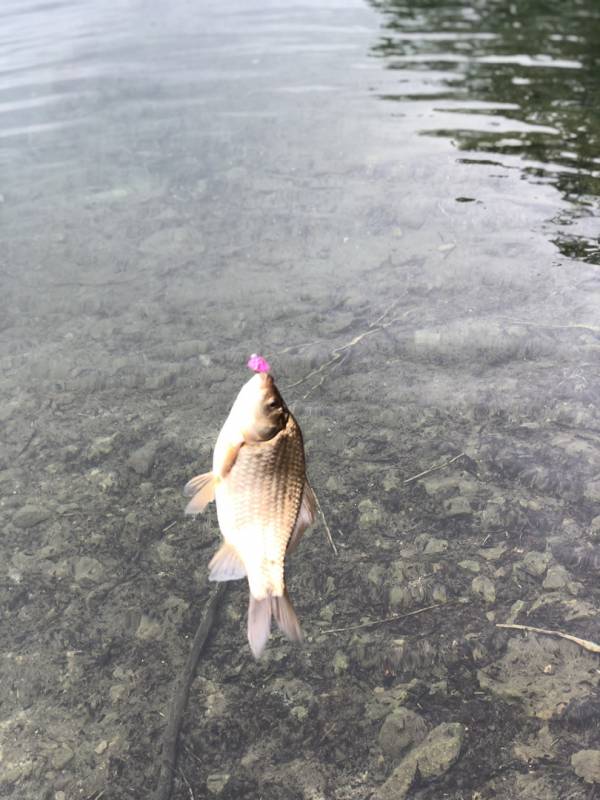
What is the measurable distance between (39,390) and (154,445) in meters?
1.21

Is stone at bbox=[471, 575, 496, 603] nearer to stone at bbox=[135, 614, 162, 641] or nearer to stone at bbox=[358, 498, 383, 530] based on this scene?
stone at bbox=[358, 498, 383, 530]

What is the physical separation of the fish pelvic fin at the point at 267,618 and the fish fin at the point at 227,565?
0.11m

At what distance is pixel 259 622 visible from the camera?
2617 millimetres

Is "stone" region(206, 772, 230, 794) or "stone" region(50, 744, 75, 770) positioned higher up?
"stone" region(50, 744, 75, 770)

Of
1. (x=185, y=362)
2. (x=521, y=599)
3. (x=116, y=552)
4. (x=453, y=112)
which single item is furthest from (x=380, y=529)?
(x=453, y=112)

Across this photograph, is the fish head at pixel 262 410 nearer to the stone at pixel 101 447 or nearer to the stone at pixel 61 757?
the stone at pixel 61 757

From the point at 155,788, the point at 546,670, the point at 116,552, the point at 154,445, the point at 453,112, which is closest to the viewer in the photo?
the point at 155,788

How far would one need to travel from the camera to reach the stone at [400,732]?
3.41 meters

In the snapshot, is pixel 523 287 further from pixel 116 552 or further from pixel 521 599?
pixel 116 552

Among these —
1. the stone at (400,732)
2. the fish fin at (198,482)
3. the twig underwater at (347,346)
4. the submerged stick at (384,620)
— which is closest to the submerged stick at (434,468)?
the submerged stick at (384,620)

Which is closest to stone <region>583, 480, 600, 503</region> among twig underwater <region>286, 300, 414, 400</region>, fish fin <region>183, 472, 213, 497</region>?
twig underwater <region>286, 300, 414, 400</region>

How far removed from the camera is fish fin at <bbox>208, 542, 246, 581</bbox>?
2.70 meters

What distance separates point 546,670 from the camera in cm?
370

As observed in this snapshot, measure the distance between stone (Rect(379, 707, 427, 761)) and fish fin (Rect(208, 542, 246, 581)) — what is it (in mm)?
1340
